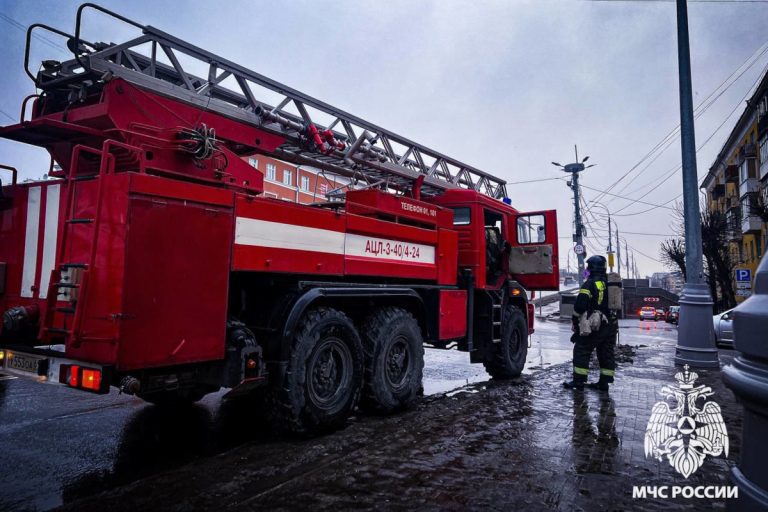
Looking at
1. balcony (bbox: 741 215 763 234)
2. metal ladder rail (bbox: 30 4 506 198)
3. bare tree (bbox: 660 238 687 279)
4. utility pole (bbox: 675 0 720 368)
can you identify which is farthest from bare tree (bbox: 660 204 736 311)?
metal ladder rail (bbox: 30 4 506 198)

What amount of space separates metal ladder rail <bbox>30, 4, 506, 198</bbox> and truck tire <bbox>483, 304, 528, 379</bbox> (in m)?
2.53

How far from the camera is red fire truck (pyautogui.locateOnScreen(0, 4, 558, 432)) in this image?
3.34m

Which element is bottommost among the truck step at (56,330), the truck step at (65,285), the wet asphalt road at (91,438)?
the wet asphalt road at (91,438)

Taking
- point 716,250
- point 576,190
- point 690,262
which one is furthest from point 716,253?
point 690,262

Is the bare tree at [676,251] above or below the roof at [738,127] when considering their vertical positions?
below

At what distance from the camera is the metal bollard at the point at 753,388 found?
1572 millimetres

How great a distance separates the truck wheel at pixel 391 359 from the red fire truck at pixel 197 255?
2cm

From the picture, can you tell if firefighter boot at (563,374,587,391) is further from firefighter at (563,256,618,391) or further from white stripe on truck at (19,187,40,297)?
white stripe on truck at (19,187,40,297)

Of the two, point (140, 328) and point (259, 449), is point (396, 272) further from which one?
point (140, 328)

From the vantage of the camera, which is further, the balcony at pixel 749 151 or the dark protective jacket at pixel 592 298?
the balcony at pixel 749 151

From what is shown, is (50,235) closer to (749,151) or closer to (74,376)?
(74,376)

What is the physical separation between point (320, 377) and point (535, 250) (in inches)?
201

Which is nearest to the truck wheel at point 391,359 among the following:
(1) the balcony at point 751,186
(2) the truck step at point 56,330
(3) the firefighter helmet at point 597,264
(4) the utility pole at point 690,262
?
(2) the truck step at point 56,330

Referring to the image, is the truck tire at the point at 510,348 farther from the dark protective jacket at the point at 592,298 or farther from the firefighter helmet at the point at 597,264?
the firefighter helmet at the point at 597,264
